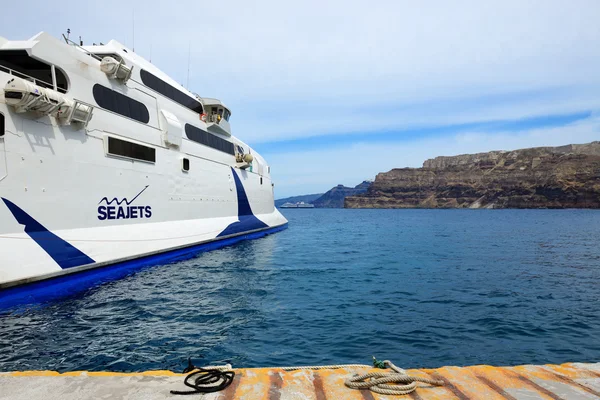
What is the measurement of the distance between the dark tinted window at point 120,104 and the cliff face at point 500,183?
153152mm

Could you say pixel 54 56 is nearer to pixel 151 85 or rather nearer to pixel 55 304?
pixel 151 85

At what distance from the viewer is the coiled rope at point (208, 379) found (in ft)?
11.2

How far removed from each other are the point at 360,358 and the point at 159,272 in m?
9.60

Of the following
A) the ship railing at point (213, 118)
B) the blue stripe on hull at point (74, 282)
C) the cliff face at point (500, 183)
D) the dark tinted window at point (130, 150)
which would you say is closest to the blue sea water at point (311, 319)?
the blue stripe on hull at point (74, 282)

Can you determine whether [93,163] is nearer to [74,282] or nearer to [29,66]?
[29,66]

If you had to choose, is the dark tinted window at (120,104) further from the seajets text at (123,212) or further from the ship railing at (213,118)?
the ship railing at (213,118)

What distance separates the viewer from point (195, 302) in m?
9.36

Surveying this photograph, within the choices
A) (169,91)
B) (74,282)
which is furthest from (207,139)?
(74,282)

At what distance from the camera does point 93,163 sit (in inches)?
473

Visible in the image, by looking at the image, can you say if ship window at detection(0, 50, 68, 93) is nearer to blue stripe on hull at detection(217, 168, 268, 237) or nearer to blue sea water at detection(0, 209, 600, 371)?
blue sea water at detection(0, 209, 600, 371)

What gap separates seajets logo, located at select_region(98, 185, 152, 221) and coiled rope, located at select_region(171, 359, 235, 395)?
34.0 ft

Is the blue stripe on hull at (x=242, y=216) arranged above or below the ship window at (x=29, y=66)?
below

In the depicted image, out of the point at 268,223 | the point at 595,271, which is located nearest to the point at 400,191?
the point at 268,223

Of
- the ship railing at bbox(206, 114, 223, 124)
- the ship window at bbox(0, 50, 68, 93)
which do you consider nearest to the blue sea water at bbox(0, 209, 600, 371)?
the ship window at bbox(0, 50, 68, 93)
